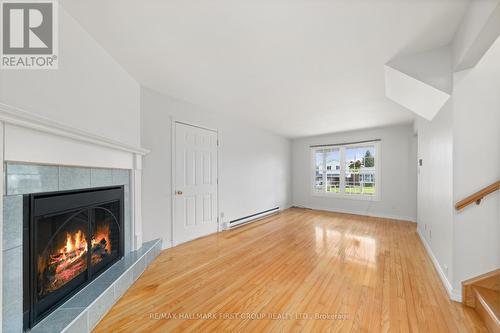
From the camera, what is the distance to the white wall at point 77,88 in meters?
1.20

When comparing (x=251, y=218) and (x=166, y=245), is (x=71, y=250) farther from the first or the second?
(x=251, y=218)

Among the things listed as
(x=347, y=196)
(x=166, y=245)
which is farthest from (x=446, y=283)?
→ (x=347, y=196)

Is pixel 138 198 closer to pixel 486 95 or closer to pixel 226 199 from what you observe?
pixel 226 199

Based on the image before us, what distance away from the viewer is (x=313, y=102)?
10.5 feet

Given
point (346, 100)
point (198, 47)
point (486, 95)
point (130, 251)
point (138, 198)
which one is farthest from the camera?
point (346, 100)

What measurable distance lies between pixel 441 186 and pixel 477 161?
514mm

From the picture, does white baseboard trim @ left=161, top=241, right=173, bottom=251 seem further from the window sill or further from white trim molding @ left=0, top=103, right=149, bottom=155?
the window sill

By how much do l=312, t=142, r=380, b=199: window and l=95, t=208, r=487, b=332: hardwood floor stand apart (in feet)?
6.94

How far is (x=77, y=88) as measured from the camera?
159 centimetres

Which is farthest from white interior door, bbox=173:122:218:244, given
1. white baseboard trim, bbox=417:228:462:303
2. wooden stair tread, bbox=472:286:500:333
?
wooden stair tread, bbox=472:286:500:333

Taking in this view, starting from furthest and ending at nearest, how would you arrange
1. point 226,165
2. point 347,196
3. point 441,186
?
1. point 347,196
2. point 226,165
3. point 441,186

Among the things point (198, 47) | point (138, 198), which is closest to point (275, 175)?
point (138, 198)

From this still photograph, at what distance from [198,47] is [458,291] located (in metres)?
3.29

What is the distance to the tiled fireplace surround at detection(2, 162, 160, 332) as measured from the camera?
1.08 meters
